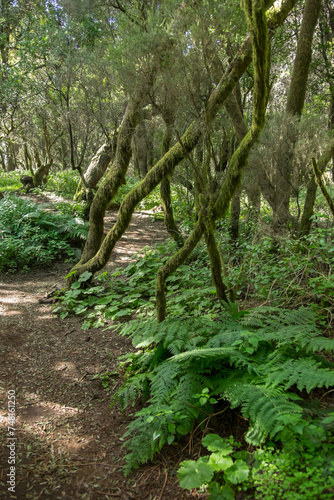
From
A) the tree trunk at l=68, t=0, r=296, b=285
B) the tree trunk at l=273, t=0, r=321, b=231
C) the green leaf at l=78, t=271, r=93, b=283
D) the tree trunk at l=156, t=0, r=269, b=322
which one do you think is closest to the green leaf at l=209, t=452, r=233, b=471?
the tree trunk at l=156, t=0, r=269, b=322

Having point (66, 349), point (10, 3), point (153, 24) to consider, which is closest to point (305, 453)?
point (66, 349)

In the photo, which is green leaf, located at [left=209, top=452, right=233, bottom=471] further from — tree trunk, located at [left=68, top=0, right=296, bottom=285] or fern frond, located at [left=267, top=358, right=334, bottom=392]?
tree trunk, located at [left=68, top=0, right=296, bottom=285]

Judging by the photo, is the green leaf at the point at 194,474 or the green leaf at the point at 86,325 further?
the green leaf at the point at 86,325

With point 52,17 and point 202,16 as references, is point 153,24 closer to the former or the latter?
point 202,16

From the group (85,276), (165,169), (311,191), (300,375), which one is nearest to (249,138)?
(165,169)

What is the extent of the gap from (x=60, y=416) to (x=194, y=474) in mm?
1811

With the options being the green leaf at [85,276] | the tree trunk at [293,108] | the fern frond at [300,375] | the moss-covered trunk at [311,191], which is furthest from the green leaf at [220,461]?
the green leaf at [85,276]

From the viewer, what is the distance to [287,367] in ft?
7.54

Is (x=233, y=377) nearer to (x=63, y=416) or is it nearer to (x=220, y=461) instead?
(x=220, y=461)

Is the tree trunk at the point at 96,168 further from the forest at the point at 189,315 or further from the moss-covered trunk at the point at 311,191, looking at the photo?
the moss-covered trunk at the point at 311,191

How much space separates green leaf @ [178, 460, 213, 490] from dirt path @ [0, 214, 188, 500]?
301 millimetres

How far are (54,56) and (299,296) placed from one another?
9.30 m

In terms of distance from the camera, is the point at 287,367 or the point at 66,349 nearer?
the point at 287,367

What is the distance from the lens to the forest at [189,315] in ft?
6.98
